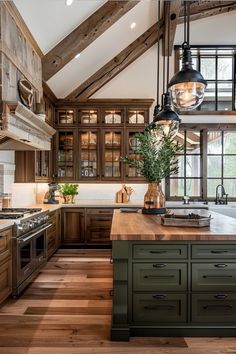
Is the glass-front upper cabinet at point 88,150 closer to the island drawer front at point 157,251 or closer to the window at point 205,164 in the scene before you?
the window at point 205,164

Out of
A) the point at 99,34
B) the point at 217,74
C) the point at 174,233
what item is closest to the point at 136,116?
the point at 217,74

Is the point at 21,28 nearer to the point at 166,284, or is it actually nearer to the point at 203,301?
the point at 166,284

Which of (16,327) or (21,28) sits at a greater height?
(21,28)

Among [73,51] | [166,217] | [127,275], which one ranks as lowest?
[127,275]

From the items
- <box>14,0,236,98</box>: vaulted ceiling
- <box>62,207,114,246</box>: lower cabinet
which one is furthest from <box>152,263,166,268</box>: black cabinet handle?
<box>62,207,114,246</box>: lower cabinet

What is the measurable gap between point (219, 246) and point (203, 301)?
1.53 feet

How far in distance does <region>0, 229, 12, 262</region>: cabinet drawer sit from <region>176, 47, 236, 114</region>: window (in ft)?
15.2

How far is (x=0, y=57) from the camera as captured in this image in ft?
10.2

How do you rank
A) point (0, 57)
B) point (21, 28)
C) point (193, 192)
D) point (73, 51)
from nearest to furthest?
1. point (0, 57)
2. point (21, 28)
3. point (73, 51)
4. point (193, 192)

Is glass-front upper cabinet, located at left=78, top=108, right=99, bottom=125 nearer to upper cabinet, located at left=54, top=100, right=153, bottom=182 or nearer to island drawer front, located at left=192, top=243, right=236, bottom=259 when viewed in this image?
upper cabinet, located at left=54, top=100, right=153, bottom=182

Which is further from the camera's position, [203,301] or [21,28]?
[21,28]

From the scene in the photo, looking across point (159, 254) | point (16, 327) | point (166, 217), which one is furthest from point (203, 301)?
point (16, 327)

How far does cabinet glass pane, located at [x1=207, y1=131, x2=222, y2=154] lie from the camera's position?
6.31m

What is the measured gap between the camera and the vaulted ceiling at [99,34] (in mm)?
3799
